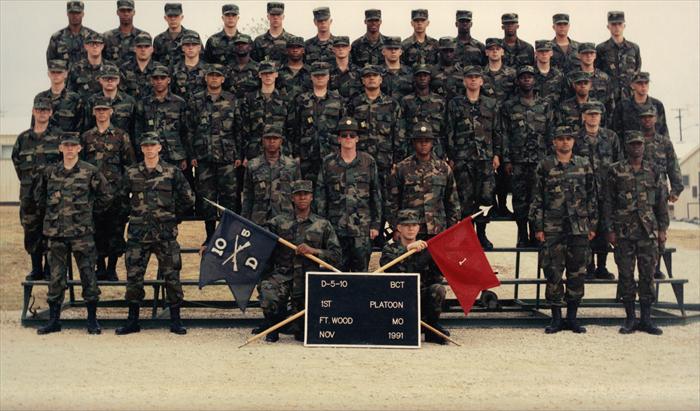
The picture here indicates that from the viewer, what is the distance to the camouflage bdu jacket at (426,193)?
32.1ft

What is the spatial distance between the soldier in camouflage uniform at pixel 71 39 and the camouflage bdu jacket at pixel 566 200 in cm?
663

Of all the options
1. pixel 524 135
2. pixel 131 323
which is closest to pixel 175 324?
pixel 131 323

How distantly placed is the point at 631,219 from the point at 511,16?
143 inches

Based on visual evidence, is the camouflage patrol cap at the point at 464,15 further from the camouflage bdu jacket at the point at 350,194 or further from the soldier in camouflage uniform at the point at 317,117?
the camouflage bdu jacket at the point at 350,194

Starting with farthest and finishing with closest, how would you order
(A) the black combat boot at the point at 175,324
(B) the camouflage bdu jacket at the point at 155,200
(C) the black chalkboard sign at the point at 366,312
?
(A) the black combat boot at the point at 175,324, (B) the camouflage bdu jacket at the point at 155,200, (C) the black chalkboard sign at the point at 366,312

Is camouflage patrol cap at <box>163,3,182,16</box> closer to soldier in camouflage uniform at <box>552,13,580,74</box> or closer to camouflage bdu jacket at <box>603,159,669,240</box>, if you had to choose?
soldier in camouflage uniform at <box>552,13,580,74</box>

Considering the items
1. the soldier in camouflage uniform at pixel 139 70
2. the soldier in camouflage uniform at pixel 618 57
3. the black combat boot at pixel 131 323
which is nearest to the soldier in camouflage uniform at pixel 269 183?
the black combat boot at pixel 131 323

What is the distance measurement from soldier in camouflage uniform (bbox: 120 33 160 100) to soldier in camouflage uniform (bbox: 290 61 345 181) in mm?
2106

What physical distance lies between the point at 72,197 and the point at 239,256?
7.13 feet

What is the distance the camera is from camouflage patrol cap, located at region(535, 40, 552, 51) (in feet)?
37.4

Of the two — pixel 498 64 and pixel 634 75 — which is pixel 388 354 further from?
pixel 634 75

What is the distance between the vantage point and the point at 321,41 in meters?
11.8

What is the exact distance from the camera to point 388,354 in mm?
8625

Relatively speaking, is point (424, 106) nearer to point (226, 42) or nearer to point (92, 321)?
point (226, 42)
